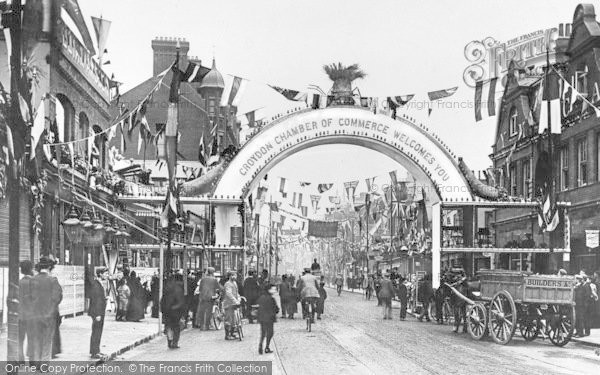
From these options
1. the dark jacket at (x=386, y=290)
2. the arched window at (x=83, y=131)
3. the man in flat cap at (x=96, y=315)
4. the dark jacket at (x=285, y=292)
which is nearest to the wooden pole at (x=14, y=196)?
the man in flat cap at (x=96, y=315)

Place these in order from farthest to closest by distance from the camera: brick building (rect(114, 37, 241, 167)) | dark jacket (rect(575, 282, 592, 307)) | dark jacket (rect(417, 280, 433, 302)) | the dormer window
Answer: brick building (rect(114, 37, 241, 167)) < the dormer window < dark jacket (rect(417, 280, 433, 302)) < dark jacket (rect(575, 282, 592, 307))

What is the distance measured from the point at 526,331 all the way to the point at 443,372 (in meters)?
Answer: 7.49

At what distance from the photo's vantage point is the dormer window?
33875mm

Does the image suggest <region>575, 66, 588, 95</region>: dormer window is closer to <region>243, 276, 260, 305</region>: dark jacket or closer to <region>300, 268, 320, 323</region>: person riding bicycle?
<region>300, 268, 320, 323</region>: person riding bicycle

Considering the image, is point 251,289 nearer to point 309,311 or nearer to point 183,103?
point 309,311

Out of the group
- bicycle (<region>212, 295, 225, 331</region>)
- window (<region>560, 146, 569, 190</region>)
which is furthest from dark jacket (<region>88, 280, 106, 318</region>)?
window (<region>560, 146, 569, 190</region>)

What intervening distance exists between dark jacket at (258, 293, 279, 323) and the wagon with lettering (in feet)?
19.5

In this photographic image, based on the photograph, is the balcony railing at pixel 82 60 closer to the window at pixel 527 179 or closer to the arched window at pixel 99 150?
the arched window at pixel 99 150

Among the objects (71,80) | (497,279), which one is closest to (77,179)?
(71,80)

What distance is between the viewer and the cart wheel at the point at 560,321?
20.6 m

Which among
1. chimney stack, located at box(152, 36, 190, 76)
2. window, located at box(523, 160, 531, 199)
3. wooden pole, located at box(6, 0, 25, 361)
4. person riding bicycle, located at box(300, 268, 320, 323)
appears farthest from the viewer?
chimney stack, located at box(152, 36, 190, 76)

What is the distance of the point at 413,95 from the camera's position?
31375 millimetres

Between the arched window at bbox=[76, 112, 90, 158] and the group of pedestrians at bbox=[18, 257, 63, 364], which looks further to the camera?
the arched window at bbox=[76, 112, 90, 158]

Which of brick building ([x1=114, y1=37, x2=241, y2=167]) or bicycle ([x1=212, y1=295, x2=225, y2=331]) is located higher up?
brick building ([x1=114, y1=37, x2=241, y2=167])
